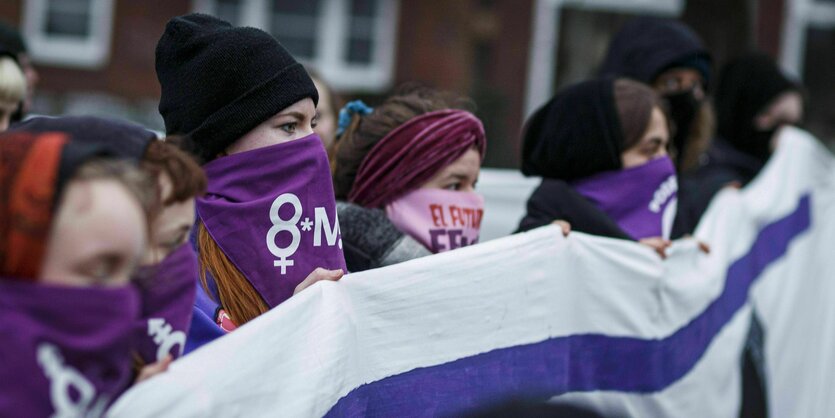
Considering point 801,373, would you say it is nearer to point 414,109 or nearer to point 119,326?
point 414,109

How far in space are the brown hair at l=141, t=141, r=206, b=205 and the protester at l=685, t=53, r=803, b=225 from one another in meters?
4.28

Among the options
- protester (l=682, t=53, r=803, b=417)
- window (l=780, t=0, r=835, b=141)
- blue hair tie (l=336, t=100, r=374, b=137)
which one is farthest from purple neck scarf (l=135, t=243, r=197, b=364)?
window (l=780, t=0, r=835, b=141)

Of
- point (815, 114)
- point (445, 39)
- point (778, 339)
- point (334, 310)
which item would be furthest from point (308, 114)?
point (815, 114)

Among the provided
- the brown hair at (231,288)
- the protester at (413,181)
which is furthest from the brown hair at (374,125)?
the brown hair at (231,288)

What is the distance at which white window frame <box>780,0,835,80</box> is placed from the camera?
15.9m

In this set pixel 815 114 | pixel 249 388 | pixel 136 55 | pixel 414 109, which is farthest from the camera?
pixel 815 114

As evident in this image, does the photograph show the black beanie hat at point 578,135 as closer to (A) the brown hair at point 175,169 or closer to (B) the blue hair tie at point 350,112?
(B) the blue hair tie at point 350,112

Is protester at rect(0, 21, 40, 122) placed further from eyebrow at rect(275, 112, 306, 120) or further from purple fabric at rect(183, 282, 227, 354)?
purple fabric at rect(183, 282, 227, 354)

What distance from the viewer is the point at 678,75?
16.5ft

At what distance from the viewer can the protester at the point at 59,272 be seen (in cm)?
150

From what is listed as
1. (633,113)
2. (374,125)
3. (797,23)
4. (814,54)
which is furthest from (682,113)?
(814,54)

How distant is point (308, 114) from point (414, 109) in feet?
2.35

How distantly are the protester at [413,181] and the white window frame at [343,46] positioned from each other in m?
12.5

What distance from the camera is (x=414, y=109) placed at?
3311 mm
